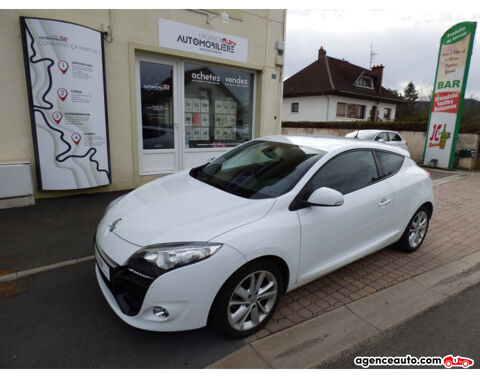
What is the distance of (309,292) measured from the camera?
3.22m

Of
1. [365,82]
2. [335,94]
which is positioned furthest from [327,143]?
[365,82]

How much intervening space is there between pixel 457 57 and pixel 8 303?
1442 cm

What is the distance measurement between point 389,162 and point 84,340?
3.53 meters

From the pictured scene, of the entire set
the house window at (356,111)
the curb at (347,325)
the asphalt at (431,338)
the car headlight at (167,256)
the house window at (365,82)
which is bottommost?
the asphalt at (431,338)

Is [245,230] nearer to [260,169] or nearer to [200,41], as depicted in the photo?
[260,169]

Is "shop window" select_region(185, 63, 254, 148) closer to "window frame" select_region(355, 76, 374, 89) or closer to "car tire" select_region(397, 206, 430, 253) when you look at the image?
"car tire" select_region(397, 206, 430, 253)

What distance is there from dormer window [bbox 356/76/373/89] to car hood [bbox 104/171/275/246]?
29.2 metres

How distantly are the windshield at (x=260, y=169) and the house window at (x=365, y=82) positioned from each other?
28.3 m

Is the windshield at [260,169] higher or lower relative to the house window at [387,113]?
lower

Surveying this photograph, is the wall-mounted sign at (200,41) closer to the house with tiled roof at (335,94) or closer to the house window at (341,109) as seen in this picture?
the house with tiled roof at (335,94)

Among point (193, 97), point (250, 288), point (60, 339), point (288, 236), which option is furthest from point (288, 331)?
point (193, 97)

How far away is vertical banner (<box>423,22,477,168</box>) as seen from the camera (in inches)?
449

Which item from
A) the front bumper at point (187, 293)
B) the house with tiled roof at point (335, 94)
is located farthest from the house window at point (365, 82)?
the front bumper at point (187, 293)

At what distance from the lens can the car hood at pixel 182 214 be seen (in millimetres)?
2305
